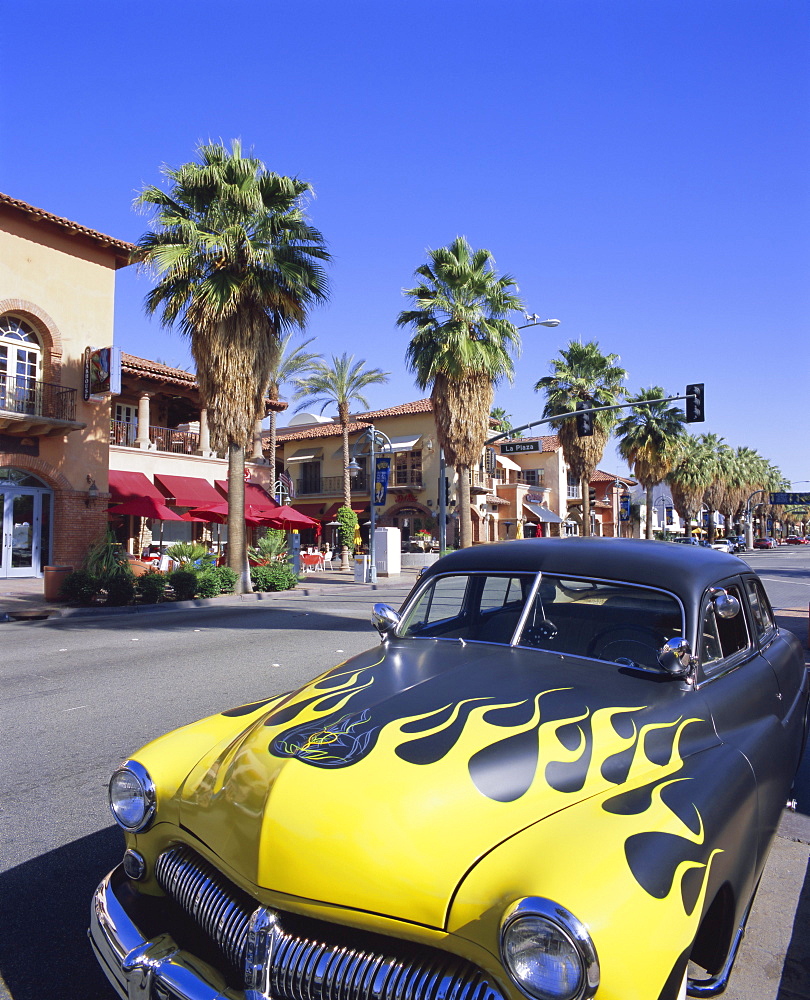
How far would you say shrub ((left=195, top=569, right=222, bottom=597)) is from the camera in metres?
18.5

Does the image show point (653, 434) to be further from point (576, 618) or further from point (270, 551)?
point (576, 618)

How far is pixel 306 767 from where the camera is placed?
220 centimetres

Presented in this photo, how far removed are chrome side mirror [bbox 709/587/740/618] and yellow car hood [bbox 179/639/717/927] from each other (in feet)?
1.85

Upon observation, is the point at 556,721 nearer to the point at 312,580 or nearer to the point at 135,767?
the point at 135,767

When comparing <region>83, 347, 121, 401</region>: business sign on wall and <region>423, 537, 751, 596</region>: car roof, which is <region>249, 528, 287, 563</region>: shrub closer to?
<region>83, 347, 121, 401</region>: business sign on wall

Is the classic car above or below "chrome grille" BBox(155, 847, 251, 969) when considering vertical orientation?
above

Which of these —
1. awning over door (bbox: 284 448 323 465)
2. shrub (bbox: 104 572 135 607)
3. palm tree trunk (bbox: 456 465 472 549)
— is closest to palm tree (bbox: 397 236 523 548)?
palm tree trunk (bbox: 456 465 472 549)

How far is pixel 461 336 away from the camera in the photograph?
23.7 meters

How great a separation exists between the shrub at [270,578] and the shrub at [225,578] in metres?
1.10

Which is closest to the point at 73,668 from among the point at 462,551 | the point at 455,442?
the point at 462,551

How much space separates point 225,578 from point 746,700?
17.4m

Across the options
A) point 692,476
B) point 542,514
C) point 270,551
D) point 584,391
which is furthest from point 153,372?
point 692,476

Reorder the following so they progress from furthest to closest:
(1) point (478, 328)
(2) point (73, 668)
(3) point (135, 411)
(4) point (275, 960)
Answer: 1. (3) point (135, 411)
2. (1) point (478, 328)
3. (2) point (73, 668)
4. (4) point (275, 960)

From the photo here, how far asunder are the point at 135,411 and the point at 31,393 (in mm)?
9585
